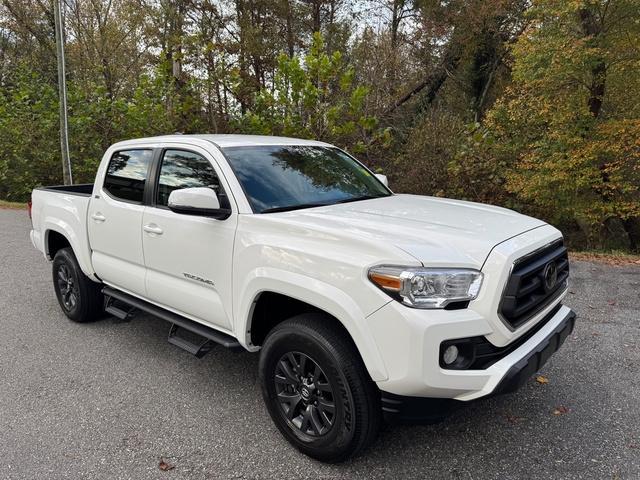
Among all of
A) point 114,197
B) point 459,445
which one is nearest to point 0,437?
point 114,197

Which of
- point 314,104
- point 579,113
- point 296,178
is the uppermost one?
point 314,104

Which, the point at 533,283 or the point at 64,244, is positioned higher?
the point at 533,283

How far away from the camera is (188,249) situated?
3.38m

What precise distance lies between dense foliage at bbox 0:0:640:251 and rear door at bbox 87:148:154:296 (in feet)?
21.3

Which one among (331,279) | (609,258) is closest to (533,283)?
(331,279)

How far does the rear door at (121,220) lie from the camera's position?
3943 mm

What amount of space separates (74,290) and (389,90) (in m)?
11.3

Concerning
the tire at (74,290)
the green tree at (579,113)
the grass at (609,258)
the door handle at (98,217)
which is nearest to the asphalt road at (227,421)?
the tire at (74,290)

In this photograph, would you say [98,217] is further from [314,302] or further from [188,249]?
[314,302]

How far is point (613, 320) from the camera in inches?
193

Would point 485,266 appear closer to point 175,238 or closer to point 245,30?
point 175,238

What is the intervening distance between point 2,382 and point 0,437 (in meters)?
0.88

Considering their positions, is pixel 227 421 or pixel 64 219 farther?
pixel 64 219

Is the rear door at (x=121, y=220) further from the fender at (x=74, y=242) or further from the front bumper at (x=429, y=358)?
the front bumper at (x=429, y=358)
